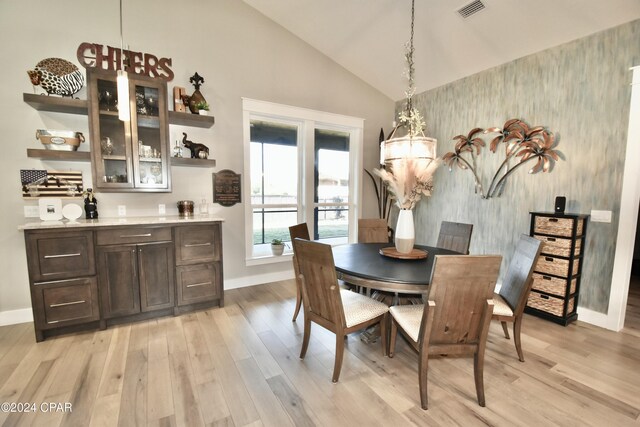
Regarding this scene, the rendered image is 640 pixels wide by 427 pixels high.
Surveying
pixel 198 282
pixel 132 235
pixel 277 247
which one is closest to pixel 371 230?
pixel 277 247

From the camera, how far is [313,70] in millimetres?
4086

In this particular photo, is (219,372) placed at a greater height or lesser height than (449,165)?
lesser

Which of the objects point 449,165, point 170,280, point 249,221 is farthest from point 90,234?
point 449,165

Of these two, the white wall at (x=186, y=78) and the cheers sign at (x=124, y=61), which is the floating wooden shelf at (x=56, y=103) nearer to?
the white wall at (x=186, y=78)

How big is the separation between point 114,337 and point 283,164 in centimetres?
278

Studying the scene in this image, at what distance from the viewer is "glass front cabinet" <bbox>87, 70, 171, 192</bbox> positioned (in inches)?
107

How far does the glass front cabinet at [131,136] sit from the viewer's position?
107 inches

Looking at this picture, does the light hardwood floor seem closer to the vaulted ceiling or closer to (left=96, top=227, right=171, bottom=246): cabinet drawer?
(left=96, top=227, right=171, bottom=246): cabinet drawer

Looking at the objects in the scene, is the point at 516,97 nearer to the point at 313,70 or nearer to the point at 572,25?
the point at 572,25

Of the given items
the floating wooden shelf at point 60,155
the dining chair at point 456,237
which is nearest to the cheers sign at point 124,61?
the floating wooden shelf at point 60,155

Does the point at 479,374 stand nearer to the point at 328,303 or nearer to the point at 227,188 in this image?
the point at 328,303

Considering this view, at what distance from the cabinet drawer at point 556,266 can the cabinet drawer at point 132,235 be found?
3748 millimetres

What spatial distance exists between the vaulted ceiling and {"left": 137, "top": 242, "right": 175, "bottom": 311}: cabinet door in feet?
10.5

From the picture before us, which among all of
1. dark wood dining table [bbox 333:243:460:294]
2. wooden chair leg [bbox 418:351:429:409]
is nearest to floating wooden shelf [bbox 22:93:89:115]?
dark wood dining table [bbox 333:243:460:294]
